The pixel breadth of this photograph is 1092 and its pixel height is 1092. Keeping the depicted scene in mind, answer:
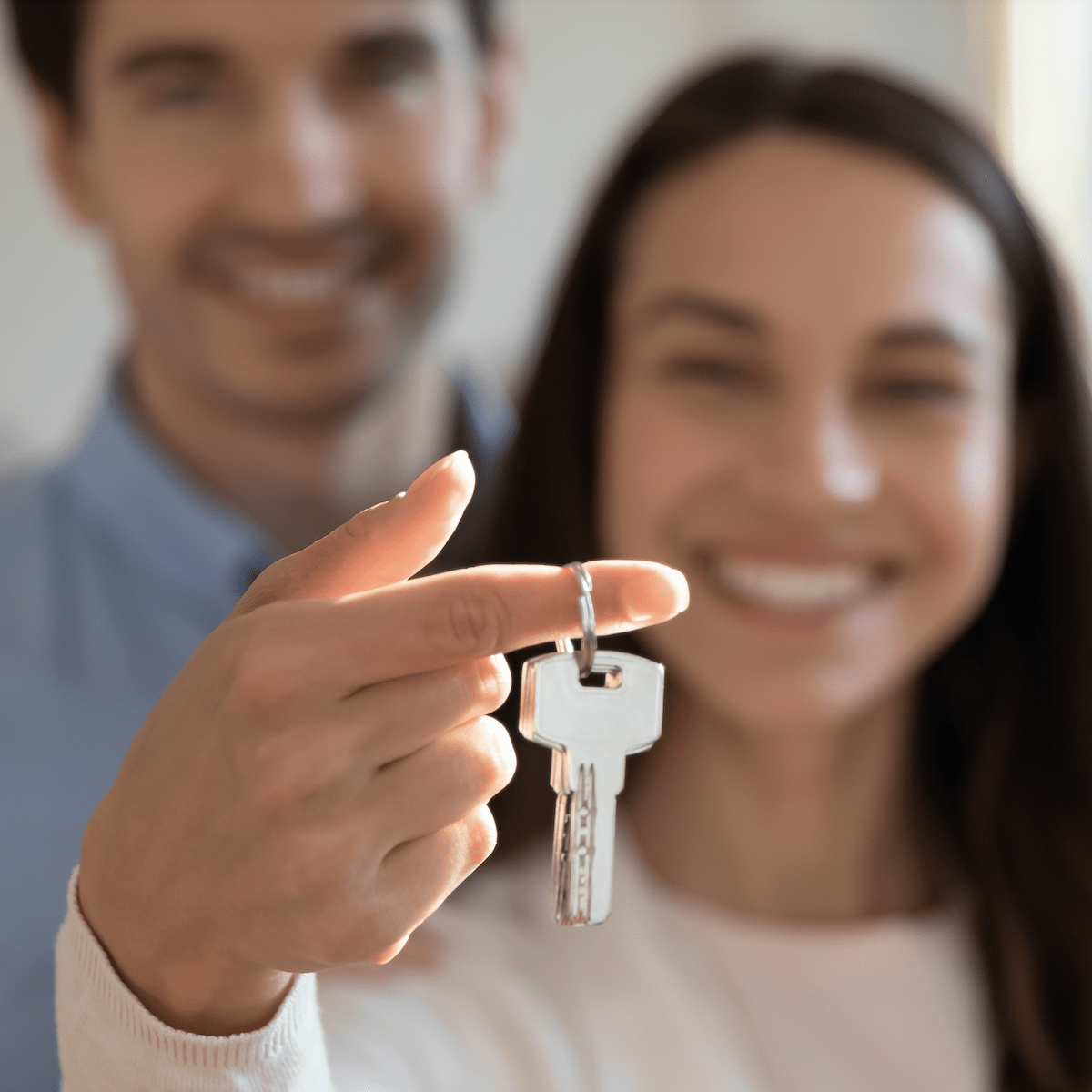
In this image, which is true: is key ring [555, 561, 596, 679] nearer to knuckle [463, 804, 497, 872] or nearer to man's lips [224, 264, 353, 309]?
knuckle [463, 804, 497, 872]

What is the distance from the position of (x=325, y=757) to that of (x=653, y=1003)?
49cm

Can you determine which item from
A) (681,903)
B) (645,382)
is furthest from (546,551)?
(681,903)

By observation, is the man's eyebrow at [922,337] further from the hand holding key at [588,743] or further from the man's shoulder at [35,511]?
the man's shoulder at [35,511]

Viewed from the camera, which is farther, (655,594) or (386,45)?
(386,45)

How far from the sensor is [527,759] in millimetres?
847

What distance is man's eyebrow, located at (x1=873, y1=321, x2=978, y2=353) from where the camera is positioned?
28.9 inches

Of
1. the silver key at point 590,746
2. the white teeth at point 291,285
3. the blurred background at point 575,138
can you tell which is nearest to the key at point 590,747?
the silver key at point 590,746

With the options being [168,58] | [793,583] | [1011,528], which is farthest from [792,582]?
[168,58]

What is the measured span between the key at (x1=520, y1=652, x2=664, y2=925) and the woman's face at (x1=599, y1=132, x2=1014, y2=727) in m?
0.33

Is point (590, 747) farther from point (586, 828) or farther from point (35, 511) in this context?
point (35, 511)

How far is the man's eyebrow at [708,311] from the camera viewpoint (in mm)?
744

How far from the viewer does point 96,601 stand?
996 millimetres

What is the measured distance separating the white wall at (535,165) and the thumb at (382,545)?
1.24m

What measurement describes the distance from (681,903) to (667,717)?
0.14 m
